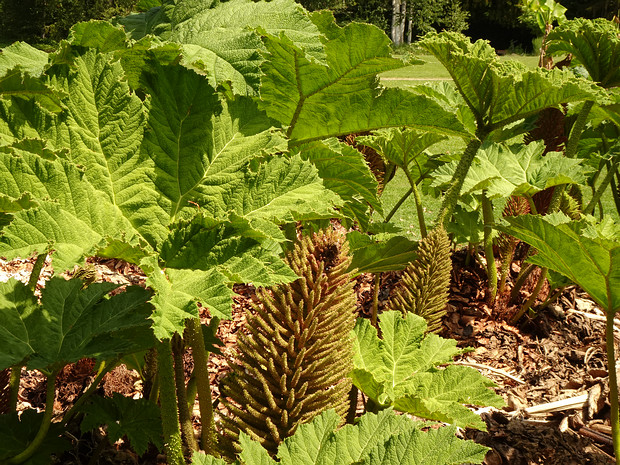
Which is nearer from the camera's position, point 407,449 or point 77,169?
point 407,449

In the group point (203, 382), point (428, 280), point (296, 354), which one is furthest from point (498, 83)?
point (203, 382)

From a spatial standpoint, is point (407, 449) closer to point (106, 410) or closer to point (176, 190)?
point (176, 190)

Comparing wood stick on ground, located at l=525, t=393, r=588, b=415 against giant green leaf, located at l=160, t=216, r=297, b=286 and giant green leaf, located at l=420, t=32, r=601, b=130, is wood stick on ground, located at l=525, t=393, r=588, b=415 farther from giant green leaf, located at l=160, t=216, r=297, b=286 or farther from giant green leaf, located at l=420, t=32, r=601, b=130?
giant green leaf, located at l=160, t=216, r=297, b=286

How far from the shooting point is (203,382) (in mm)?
1604

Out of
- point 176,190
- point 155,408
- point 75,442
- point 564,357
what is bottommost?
point 564,357

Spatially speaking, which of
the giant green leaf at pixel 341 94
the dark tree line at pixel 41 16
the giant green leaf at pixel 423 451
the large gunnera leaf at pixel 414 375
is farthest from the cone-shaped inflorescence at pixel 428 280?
the dark tree line at pixel 41 16

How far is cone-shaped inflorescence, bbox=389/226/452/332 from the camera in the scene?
2.12 m

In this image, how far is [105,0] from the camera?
32625 mm

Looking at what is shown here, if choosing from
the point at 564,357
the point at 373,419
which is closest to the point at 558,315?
the point at 564,357

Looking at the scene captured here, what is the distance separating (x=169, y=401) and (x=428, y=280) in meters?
1.05

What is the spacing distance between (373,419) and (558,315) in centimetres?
284

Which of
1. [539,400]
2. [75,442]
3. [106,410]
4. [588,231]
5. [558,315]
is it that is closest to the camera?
[106,410]

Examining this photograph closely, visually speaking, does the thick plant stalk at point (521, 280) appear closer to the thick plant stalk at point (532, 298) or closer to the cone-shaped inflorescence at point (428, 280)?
the thick plant stalk at point (532, 298)

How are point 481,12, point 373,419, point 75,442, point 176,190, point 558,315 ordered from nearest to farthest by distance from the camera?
point 373,419
point 176,190
point 75,442
point 558,315
point 481,12
